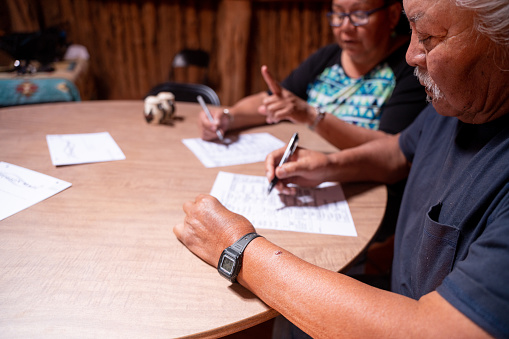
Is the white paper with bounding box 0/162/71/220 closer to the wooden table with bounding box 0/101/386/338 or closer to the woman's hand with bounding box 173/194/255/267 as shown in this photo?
the wooden table with bounding box 0/101/386/338

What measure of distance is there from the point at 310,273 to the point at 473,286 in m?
0.28

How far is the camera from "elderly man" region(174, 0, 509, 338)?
53 centimetres

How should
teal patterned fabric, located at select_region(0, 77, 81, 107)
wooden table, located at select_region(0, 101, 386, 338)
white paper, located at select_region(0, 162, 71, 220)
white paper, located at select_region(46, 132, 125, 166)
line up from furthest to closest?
teal patterned fabric, located at select_region(0, 77, 81, 107), white paper, located at select_region(46, 132, 125, 166), white paper, located at select_region(0, 162, 71, 220), wooden table, located at select_region(0, 101, 386, 338)

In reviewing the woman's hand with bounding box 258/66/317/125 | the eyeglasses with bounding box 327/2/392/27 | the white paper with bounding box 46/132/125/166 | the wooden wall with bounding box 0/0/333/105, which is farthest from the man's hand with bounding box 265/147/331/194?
the wooden wall with bounding box 0/0/333/105

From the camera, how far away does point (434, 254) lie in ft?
2.56

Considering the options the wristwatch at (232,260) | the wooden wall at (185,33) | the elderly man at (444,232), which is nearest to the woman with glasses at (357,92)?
the elderly man at (444,232)

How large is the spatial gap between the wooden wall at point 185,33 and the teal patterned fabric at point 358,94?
1.96 m

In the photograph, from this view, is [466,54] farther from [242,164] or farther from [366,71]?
[366,71]

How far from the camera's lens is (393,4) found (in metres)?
1.67

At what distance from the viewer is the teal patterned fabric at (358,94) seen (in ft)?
5.78

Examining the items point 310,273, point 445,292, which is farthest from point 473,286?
point 310,273

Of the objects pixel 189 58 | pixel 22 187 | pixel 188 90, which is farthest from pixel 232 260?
pixel 189 58

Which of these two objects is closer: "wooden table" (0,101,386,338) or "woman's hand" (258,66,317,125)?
"wooden table" (0,101,386,338)

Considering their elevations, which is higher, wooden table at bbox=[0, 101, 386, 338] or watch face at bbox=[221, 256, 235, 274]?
watch face at bbox=[221, 256, 235, 274]
